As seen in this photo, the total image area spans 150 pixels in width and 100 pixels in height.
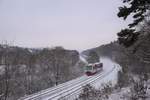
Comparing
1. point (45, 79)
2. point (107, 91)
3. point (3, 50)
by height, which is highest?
point (3, 50)

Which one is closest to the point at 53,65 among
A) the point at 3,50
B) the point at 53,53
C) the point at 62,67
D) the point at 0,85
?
the point at 62,67

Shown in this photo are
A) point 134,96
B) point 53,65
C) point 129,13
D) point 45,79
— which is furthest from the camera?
point 53,65

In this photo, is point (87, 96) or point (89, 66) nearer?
point (87, 96)

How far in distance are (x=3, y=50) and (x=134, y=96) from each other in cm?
2402

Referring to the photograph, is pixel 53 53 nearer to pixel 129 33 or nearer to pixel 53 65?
pixel 53 65

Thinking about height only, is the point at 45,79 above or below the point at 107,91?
below

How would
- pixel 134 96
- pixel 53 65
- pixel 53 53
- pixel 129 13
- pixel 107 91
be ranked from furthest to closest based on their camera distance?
pixel 53 53
pixel 53 65
pixel 107 91
pixel 129 13
pixel 134 96

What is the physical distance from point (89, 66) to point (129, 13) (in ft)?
120

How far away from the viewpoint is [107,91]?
13.6m

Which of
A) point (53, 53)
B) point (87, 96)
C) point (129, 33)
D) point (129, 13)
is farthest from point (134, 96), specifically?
point (53, 53)

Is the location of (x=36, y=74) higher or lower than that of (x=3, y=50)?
lower

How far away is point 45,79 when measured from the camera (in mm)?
45125

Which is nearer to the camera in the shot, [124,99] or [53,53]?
[124,99]

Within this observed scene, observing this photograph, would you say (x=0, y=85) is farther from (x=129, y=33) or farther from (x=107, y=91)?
(x=129, y=33)
